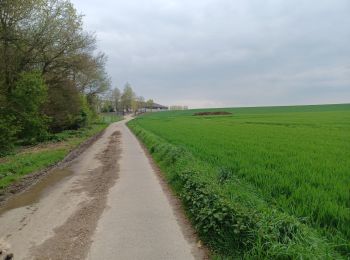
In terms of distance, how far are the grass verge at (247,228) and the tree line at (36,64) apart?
1204cm

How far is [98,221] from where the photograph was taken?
6.20 m

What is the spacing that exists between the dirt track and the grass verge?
0.35 meters

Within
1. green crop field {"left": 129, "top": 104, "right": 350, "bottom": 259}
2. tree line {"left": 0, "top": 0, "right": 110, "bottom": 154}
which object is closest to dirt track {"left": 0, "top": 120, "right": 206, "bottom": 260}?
green crop field {"left": 129, "top": 104, "right": 350, "bottom": 259}

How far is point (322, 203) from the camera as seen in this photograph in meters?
5.78

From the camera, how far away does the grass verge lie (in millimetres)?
4168

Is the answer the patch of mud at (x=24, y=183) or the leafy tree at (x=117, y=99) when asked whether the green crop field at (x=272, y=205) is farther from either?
the leafy tree at (x=117, y=99)

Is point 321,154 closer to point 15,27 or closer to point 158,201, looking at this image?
point 158,201

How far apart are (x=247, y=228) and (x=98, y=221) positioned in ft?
9.76

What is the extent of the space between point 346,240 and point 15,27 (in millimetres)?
21214

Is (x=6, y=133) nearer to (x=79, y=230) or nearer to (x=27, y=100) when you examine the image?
(x=27, y=100)

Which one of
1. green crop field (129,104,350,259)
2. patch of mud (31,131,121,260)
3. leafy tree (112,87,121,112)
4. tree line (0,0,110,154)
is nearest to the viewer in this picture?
green crop field (129,104,350,259)

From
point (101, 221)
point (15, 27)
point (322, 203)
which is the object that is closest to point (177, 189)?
point (101, 221)

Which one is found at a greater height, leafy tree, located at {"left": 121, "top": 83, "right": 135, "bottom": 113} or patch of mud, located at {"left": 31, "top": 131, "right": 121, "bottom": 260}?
leafy tree, located at {"left": 121, "top": 83, "right": 135, "bottom": 113}

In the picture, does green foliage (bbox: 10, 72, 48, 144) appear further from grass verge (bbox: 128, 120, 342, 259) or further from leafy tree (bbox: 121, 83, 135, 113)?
leafy tree (bbox: 121, 83, 135, 113)
